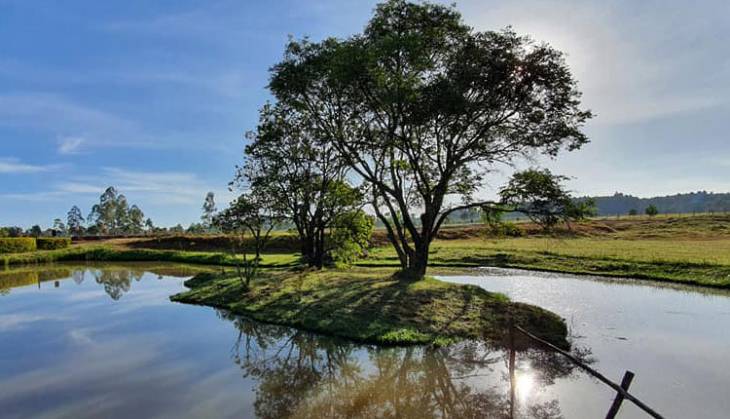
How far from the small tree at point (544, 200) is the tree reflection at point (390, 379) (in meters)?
8.79

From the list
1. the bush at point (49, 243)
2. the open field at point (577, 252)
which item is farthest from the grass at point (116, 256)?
the bush at point (49, 243)

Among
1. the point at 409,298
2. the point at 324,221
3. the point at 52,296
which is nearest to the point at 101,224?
the point at 52,296

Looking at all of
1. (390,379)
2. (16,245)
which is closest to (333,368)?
(390,379)

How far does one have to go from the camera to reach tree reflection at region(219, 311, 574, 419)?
9492 mm

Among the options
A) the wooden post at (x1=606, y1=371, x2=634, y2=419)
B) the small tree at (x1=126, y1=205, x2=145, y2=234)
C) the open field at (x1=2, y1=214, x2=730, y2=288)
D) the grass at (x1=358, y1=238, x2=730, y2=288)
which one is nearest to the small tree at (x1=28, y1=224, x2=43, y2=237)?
the small tree at (x1=126, y1=205, x2=145, y2=234)

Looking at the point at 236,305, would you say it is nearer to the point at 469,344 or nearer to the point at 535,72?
the point at 469,344

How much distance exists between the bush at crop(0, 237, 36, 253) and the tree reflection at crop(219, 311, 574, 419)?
50327 millimetres

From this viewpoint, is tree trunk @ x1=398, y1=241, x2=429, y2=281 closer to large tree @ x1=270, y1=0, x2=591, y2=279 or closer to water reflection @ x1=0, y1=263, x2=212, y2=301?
large tree @ x1=270, y1=0, x2=591, y2=279

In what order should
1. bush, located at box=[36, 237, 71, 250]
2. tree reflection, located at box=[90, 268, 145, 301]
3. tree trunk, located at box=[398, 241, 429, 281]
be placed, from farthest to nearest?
1. bush, located at box=[36, 237, 71, 250]
2. tree reflection, located at box=[90, 268, 145, 301]
3. tree trunk, located at box=[398, 241, 429, 281]

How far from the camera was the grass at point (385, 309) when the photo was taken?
14852 millimetres

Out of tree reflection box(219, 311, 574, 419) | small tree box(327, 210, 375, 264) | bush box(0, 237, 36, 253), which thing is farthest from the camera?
bush box(0, 237, 36, 253)

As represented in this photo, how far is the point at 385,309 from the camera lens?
16938mm

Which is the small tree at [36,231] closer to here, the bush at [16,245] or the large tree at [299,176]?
the bush at [16,245]

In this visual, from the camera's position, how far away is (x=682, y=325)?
16000 millimetres
